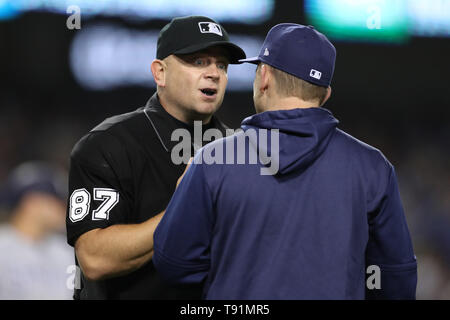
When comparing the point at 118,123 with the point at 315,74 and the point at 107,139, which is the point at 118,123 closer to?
the point at 107,139

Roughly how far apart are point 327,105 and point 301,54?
19.5ft

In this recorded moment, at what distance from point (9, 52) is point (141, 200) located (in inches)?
199

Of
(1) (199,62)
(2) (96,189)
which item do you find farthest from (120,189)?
(1) (199,62)

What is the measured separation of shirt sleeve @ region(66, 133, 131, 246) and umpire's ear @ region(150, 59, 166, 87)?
349 mm

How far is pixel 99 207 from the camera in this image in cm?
216

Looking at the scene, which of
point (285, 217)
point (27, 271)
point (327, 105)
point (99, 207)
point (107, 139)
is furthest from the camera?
point (327, 105)

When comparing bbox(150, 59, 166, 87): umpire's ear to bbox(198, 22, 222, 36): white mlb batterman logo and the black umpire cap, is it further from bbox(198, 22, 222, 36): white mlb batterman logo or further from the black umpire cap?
bbox(198, 22, 222, 36): white mlb batterman logo

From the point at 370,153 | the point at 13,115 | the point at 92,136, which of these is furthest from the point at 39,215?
the point at 13,115

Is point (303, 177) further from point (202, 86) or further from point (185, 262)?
point (202, 86)

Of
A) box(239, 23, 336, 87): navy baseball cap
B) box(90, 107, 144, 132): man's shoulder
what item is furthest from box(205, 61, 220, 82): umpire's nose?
box(239, 23, 336, 87): navy baseball cap

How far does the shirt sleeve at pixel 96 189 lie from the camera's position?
7.09 feet

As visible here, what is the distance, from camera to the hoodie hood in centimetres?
177

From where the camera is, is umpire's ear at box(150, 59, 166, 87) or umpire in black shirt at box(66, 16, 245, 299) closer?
umpire in black shirt at box(66, 16, 245, 299)

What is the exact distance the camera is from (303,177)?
1795 millimetres
